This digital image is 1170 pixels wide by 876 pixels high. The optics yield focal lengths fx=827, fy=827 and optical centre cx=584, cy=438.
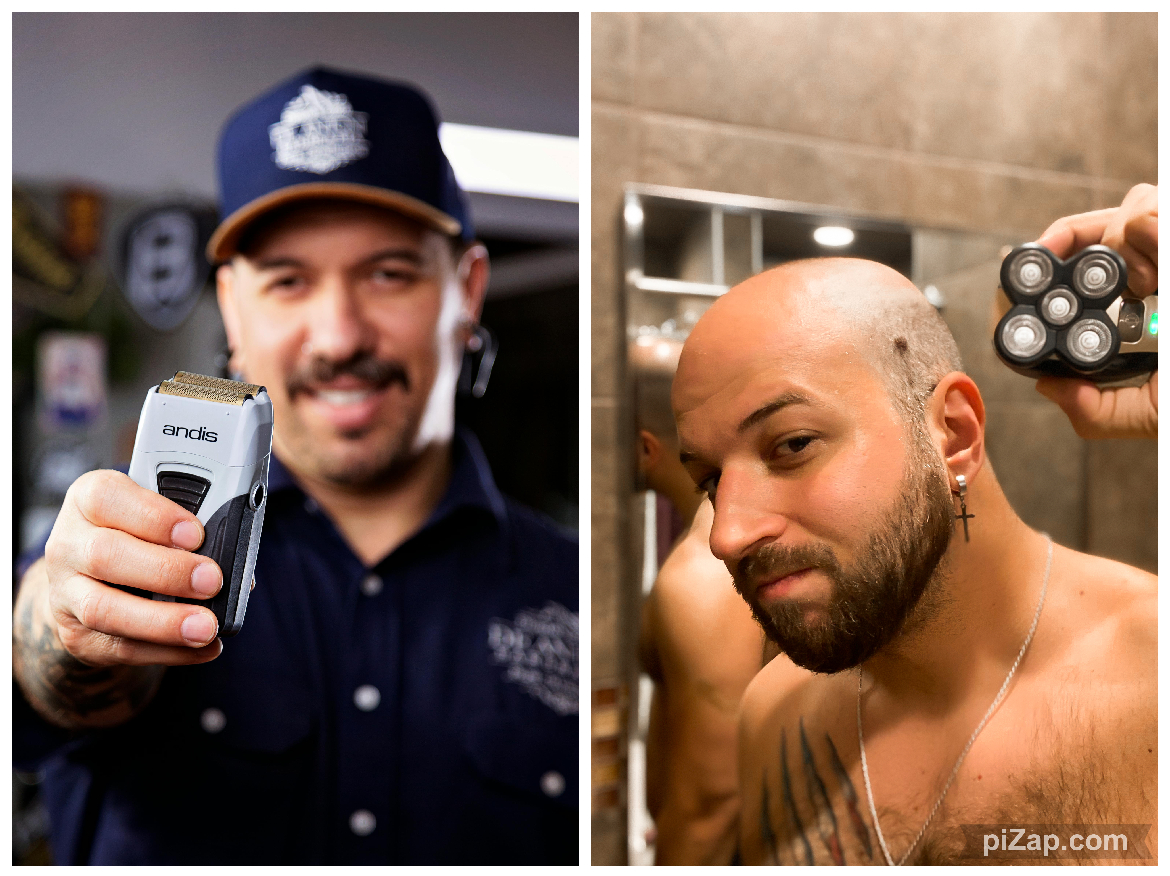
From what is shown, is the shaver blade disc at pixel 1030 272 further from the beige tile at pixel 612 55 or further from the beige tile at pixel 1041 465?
the beige tile at pixel 612 55

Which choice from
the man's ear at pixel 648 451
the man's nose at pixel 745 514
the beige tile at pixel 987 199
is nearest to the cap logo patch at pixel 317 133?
the man's ear at pixel 648 451

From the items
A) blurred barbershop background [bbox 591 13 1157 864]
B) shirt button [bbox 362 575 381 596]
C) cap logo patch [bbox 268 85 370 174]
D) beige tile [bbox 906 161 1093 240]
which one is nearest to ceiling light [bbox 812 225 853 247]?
blurred barbershop background [bbox 591 13 1157 864]

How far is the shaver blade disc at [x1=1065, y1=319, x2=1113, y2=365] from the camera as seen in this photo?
0.92 m

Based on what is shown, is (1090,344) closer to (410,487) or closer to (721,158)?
(721,158)

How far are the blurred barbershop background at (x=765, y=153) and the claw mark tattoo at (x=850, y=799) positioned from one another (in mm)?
256

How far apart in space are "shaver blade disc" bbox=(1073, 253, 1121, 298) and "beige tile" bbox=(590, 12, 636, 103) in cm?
60

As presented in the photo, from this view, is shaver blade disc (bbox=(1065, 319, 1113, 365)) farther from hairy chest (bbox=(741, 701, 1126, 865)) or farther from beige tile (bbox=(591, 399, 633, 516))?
beige tile (bbox=(591, 399, 633, 516))

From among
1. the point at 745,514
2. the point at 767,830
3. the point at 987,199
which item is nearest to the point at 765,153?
the point at 987,199

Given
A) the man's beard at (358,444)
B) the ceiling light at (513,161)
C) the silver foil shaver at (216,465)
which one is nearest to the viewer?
the silver foil shaver at (216,465)

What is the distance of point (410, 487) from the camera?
42.5 inches

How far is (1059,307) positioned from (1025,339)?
5cm

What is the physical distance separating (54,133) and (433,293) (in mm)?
502

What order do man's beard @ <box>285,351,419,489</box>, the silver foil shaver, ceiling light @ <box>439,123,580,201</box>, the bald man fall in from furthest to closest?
ceiling light @ <box>439,123,580,201</box>, man's beard @ <box>285,351,419,489</box>, the bald man, the silver foil shaver

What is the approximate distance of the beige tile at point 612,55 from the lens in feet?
3.68
